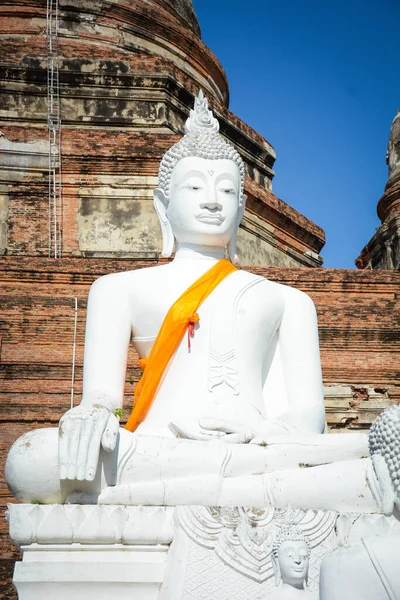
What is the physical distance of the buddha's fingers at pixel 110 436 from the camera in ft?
16.4

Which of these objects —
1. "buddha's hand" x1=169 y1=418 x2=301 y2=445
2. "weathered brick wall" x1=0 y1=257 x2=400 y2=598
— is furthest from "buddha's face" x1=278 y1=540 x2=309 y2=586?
"weathered brick wall" x1=0 y1=257 x2=400 y2=598

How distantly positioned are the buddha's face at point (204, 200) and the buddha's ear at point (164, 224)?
0.42 ft

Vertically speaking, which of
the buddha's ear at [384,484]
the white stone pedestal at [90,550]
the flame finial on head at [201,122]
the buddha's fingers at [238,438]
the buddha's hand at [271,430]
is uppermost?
the flame finial on head at [201,122]

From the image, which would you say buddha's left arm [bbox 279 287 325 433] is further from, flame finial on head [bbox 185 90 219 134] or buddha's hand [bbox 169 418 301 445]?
flame finial on head [bbox 185 90 219 134]

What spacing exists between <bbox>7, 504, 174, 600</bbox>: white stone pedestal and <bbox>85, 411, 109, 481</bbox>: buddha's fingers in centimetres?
16

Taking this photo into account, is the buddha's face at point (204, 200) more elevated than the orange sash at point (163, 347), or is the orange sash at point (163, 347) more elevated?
the buddha's face at point (204, 200)

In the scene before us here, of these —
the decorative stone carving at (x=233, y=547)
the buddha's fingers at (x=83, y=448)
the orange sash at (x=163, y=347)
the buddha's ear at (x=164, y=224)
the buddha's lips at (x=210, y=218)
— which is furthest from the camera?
the buddha's ear at (x=164, y=224)

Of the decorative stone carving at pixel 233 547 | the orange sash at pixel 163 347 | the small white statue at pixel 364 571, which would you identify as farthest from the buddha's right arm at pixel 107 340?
the small white statue at pixel 364 571

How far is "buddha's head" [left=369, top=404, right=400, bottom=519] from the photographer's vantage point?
468cm

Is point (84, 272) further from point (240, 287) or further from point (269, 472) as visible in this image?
point (269, 472)

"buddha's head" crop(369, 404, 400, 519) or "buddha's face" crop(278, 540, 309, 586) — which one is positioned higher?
"buddha's head" crop(369, 404, 400, 519)

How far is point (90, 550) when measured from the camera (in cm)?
486

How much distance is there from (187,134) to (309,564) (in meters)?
3.05

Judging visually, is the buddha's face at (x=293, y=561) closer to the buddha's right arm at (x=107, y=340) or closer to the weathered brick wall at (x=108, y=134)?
the buddha's right arm at (x=107, y=340)
